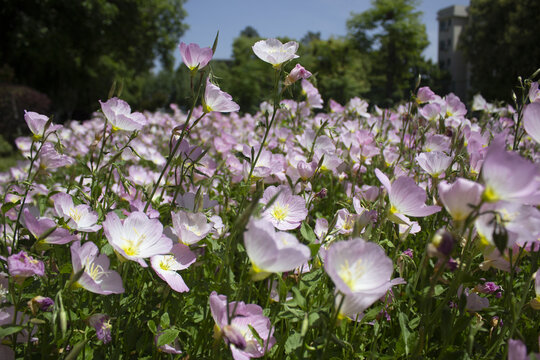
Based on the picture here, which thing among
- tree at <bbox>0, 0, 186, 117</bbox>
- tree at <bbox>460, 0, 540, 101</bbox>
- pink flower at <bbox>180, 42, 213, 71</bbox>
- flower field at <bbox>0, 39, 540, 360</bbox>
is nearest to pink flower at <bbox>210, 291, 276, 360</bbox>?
flower field at <bbox>0, 39, 540, 360</bbox>

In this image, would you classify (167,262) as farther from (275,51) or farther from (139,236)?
(275,51)

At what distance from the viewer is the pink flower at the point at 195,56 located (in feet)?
3.88

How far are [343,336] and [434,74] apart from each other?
33.8m

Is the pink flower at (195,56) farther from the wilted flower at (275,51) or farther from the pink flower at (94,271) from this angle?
the pink flower at (94,271)

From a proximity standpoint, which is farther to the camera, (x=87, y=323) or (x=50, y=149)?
(x=50, y=149)

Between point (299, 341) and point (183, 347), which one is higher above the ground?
point (299, 341)

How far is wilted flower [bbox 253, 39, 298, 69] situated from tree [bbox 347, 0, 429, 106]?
2896 centimetres

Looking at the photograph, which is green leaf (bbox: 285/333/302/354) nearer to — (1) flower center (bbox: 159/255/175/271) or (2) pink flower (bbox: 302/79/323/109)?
(1) flower center (bbox: 159/255/175/271)

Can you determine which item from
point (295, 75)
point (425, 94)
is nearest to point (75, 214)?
point (295, 75)

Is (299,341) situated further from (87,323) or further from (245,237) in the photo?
(87,323)

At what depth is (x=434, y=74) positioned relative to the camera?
102 ft

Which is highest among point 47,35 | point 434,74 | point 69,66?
point 434,74

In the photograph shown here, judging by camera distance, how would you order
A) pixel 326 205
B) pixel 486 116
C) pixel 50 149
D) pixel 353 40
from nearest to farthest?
pixel 50 149 < pixel 326 205 < pixel 486 116 < pixel 353 40

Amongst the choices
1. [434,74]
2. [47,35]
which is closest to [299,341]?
[47,35]
